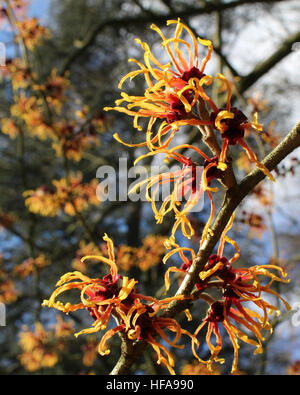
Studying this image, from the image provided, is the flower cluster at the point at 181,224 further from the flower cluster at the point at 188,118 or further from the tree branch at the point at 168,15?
the tree branch at the point at 168,15

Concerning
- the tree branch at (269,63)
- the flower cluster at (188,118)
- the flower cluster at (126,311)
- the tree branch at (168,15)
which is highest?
the tree branch at (168,15)

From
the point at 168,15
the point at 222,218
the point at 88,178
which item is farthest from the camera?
the point at 88,178

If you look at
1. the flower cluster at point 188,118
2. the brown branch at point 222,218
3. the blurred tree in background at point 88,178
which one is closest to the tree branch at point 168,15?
the blurred tree in background at point 88,178

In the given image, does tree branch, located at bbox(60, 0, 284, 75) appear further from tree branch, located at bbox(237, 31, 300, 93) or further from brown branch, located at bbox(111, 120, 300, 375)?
brown branch, located at bbox(111, 120, 300, 375)

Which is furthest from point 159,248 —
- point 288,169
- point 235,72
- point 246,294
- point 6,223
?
point 246,294

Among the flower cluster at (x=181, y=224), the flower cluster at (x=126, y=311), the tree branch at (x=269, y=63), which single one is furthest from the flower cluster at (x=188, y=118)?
the tree branch at (x=269, y=63)

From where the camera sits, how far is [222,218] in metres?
0.72

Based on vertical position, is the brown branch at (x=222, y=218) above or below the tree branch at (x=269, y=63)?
below

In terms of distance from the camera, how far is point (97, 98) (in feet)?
26.8

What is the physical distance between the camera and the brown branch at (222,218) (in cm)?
70

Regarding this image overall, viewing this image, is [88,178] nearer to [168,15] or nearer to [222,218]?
[168,15]

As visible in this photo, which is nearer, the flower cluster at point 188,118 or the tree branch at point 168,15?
the flower cluster at point 188,118

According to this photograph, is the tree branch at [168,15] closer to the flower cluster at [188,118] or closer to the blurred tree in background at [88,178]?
the blurred tree in background at [88,178]

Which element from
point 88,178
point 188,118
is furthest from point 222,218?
point 88,178
